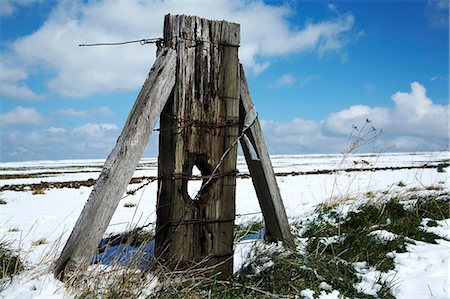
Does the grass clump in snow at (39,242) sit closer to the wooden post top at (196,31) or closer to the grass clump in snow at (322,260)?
the grass clump in snow at (322,260)

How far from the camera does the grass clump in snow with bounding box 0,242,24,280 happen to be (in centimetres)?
297

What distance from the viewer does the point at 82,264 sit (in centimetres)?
284

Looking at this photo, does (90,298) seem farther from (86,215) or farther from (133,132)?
(133,132)

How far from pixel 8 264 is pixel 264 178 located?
2.30m

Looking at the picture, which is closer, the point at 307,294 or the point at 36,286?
the point at 36,286

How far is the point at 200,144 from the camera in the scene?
346cm

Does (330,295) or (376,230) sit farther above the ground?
(376,230)

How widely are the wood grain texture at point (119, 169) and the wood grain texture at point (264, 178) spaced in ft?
3.07

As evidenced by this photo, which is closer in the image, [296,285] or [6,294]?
[6,294]

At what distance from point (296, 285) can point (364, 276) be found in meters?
0.80

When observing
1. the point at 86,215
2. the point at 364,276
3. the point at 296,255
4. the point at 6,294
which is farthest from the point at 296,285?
the point at 6,294

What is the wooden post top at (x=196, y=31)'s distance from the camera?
Result: 11.1 feet

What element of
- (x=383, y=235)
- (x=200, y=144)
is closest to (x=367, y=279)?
(x=383, y=235)

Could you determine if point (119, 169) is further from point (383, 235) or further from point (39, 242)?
point (383, 235)
